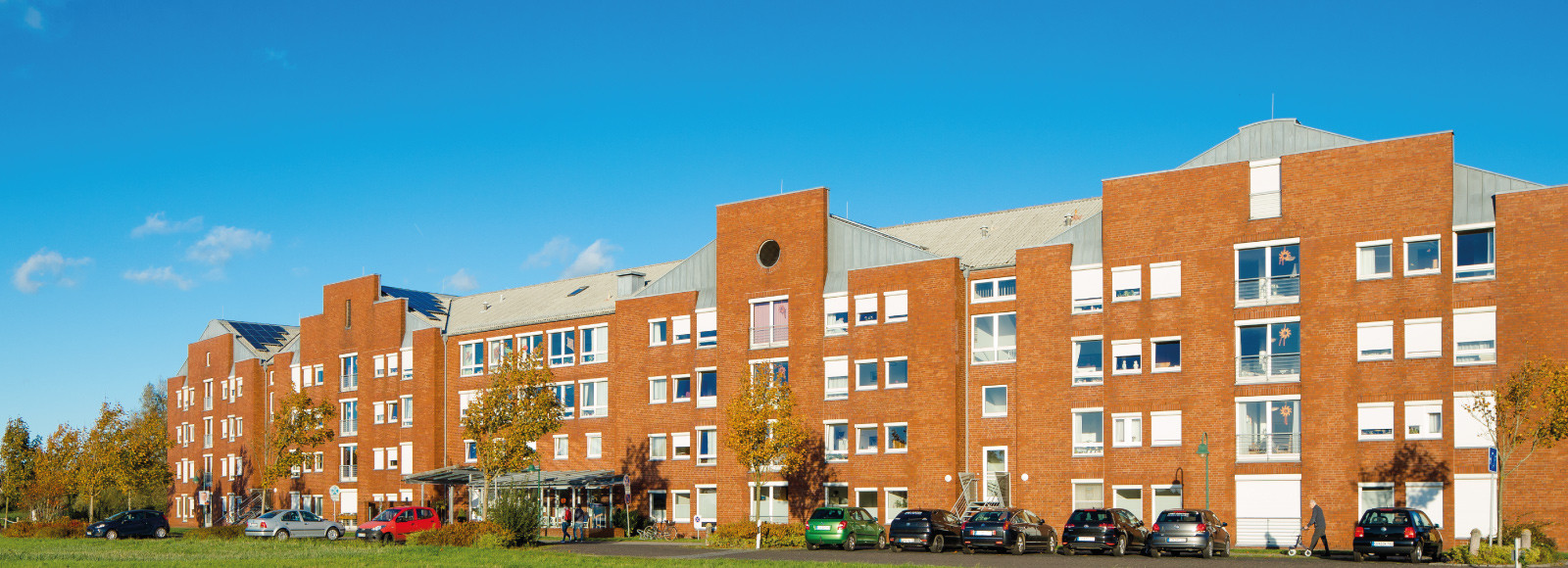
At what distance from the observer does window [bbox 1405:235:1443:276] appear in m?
41.6

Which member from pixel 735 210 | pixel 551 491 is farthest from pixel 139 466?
pixel 735 210

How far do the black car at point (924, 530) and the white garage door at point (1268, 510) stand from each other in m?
10.3

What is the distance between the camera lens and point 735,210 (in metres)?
56.9

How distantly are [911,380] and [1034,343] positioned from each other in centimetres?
506

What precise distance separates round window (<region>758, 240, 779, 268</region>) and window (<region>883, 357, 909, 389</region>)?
7087mm

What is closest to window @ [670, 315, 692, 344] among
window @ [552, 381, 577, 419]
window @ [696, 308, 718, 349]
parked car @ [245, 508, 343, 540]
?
window @ [696, 308, 718, 349]

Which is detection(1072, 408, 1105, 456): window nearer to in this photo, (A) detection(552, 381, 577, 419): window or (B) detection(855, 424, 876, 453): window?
(B) detection(855, 424, 876, 453): window

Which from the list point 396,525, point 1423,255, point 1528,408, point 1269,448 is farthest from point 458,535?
point 1423,255

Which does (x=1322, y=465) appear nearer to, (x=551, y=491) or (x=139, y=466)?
(x=551, y=491)

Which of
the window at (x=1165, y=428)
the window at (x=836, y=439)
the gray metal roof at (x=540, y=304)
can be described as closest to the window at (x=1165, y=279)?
the window at (x=1165, y=428)

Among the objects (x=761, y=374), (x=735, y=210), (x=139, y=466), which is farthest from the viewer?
(x=139, y=466)

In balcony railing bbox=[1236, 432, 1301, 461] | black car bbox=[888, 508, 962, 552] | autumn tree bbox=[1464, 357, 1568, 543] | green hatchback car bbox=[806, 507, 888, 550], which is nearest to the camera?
autumn tree bbox=[1464, 357, 1568, 543]

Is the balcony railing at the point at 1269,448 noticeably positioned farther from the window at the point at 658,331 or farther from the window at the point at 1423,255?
the window at the point at 658,331

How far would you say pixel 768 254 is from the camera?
5572 centimetres
